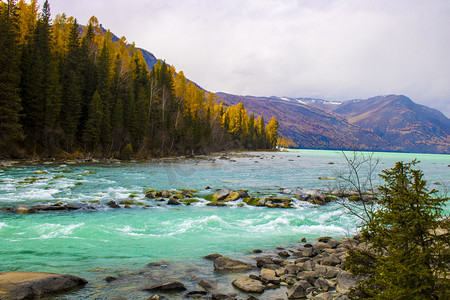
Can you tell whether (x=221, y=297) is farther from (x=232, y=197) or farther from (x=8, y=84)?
(x=8, y=84)

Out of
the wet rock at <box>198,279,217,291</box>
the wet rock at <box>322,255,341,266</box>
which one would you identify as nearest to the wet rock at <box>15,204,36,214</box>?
the wet rock at <box>198,279,217,291</box>

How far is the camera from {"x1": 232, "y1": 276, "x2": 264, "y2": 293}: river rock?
6951 mm

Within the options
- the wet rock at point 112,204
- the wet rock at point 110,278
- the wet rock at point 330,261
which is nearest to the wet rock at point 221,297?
the wet rock at point 110,278

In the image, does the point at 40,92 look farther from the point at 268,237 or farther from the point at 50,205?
the point at 268,237

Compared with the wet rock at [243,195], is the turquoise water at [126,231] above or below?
below

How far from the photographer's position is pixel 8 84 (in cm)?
3262

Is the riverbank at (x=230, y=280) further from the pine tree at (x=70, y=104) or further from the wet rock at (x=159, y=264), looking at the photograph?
the pine tree at (x=70, y=104)

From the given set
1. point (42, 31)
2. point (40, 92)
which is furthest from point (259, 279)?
point (42, 31)

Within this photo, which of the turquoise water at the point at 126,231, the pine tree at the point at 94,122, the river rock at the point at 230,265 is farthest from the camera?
the pine tree at the point at 94,122

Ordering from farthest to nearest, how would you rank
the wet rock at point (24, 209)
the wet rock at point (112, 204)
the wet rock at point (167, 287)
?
the wet rock at point (112, 204)
the wet rock at point (24, 209)
the wet rock at point (167, 287)

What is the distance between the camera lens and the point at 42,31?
1657 inches

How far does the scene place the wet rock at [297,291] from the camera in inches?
259

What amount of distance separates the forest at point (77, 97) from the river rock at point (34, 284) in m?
32.2

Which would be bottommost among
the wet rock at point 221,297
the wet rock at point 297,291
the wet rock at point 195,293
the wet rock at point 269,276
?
the wet rock at point 195,293
